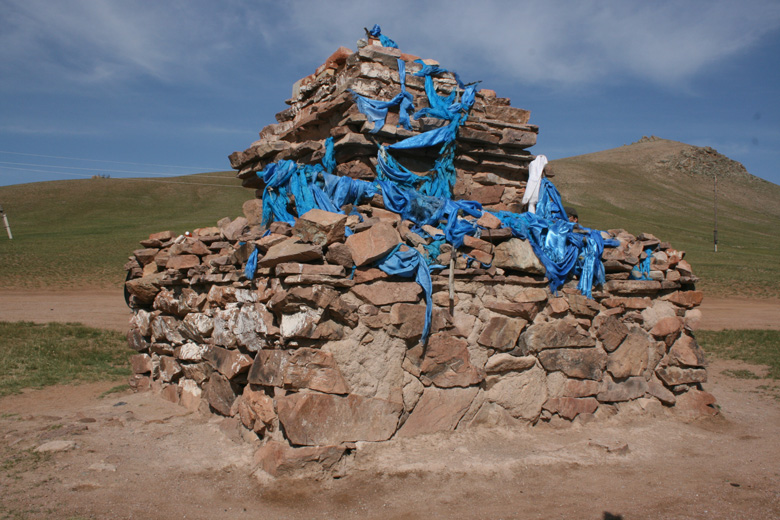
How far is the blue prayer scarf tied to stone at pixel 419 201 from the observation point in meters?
6.31

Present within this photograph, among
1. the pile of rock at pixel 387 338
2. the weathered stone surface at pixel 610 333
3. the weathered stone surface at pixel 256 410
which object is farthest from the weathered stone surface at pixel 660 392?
the weathered stone surface at pixel 256 410

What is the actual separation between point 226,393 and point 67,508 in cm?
196

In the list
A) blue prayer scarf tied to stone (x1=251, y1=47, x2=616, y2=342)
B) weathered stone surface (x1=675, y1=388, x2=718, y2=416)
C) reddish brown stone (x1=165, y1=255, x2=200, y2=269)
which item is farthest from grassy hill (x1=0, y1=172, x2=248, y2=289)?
weathered stone surface (x1=675, y1=388, x2=718, y2=416)

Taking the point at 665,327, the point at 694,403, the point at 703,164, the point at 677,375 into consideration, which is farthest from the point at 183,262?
the point at 703,164

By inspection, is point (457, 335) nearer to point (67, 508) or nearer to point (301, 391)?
point (301, 391)

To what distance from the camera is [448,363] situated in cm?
572

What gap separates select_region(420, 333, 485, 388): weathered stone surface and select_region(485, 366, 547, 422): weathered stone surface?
0.93 ft

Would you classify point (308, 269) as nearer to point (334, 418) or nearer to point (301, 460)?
point (334, 418)

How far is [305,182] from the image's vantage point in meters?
6.46

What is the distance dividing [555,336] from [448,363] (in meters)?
1.36

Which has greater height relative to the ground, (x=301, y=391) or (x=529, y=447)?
(x=301, y=391)

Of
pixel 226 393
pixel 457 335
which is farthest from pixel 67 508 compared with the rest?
pixel 457 335

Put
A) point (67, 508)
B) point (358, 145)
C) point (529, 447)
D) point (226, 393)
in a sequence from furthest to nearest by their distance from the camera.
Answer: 1. point (358, 145)
2. point (226, 393)
3. point (529, 447)
4. point (67, 508)

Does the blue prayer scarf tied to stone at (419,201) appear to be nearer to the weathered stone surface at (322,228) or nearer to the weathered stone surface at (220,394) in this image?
the weathered stone surface at (322,228)
